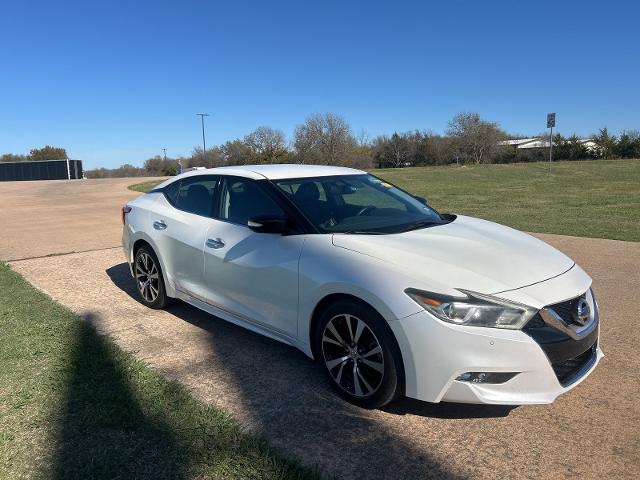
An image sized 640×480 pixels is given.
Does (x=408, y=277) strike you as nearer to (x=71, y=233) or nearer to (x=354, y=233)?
(x=354, y=233)

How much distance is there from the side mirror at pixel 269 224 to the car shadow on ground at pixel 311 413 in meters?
Result: 1.06

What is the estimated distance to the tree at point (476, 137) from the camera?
71062 mm

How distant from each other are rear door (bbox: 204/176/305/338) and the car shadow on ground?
354 mm

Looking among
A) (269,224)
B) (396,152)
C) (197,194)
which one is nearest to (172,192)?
(197,194)

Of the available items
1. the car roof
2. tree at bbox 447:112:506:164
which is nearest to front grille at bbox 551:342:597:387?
the car roof

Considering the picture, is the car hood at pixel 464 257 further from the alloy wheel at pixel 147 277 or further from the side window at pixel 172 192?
the alloy wheel at pixel 147 277

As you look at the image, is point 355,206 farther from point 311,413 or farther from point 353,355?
point 311,413

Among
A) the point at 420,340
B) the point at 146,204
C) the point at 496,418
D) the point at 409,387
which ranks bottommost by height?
the point at 496,418

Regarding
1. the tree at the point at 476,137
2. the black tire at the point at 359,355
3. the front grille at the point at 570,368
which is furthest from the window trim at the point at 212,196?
the tree at the point at 476,137

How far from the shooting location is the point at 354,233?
3.65 metres

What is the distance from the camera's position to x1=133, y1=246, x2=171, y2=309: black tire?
206 inches

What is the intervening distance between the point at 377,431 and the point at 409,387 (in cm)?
33

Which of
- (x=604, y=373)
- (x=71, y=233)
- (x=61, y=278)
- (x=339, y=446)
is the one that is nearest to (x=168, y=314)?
(x=61, y=278)

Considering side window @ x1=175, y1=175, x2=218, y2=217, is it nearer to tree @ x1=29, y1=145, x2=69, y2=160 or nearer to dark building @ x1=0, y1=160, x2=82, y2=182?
dark building @ x1=0, y1=160, x2=82, y2=182
